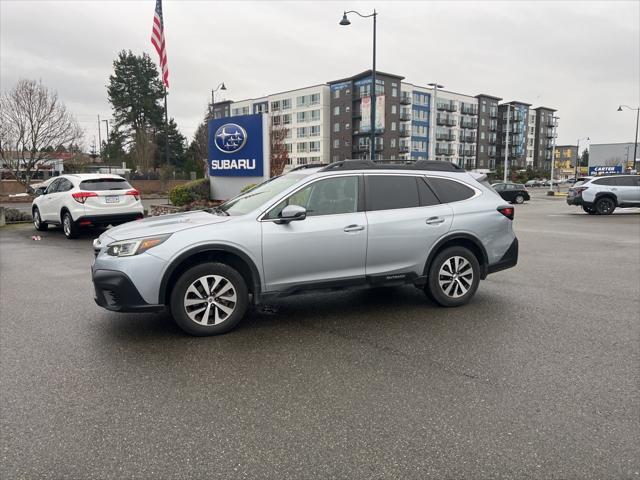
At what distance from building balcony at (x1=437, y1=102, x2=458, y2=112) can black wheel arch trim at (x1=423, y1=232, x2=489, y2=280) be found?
Result: 91.3 meters

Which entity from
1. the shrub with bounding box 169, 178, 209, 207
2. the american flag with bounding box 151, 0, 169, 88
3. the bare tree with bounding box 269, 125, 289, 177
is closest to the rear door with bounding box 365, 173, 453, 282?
the shrub with bounding box 169, 178, 209, 207

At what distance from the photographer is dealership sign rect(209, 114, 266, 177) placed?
15.4m

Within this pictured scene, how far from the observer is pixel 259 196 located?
5473mm

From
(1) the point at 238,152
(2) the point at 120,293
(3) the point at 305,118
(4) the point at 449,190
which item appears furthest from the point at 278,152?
(3) the point at 305,118

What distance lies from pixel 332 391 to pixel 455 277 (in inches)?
109

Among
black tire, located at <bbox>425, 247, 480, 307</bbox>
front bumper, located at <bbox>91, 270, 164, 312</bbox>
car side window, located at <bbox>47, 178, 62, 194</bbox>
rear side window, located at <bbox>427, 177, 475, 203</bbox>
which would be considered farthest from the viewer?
car side window, located at <bbox>47, 178, 62, 194</bbox>

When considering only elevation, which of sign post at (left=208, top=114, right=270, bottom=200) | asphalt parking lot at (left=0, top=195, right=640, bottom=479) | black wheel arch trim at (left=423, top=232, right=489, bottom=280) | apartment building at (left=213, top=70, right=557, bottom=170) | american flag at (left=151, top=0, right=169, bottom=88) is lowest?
asphalt parking lot at (left=0, top=195, right=640, bottom=479)

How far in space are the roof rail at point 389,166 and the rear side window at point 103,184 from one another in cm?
854

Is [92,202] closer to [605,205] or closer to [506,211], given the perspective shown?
[506,211]

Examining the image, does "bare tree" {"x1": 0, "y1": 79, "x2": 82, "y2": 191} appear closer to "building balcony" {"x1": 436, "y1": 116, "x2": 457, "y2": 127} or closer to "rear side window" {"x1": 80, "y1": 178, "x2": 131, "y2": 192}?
"rear side window" {"x1": 80, "y1": 178, "x2": 131, "y2": 192}

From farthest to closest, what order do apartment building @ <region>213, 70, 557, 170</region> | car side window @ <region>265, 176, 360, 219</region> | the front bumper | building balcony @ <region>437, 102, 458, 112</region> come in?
1. building balcony @ <region>437, 102, 458, 112</region>
2. apartment building @ <region>213, 70, 557, 170</region>
3. car side window @ <region>265, 176, 360, 219</region>
4. the front bumper

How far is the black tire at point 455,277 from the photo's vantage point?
5.61 meters

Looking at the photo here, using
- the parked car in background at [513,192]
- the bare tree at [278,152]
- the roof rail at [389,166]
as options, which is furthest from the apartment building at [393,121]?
the roof rail at [389,166]

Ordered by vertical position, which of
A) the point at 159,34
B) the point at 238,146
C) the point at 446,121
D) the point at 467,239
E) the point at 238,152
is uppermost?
the point at 446,121
